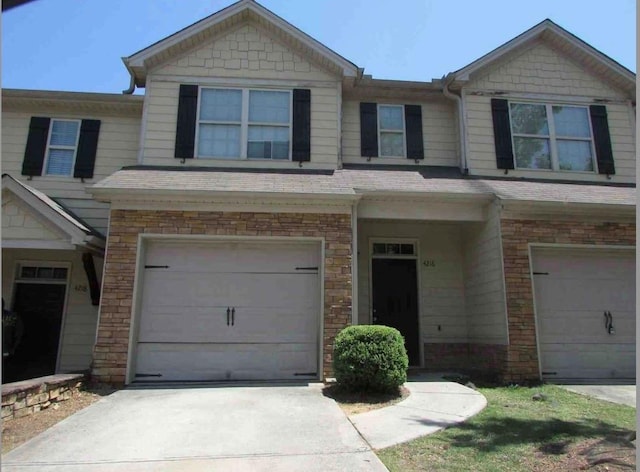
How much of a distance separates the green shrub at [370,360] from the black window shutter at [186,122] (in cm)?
552

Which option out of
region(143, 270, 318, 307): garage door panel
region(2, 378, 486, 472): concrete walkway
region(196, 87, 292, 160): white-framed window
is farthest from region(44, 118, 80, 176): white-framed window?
region(2, 378, 486, 472): concrete walkway

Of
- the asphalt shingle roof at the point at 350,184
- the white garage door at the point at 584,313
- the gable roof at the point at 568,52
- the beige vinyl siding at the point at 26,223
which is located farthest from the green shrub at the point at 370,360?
the gable roof at the point at 568,52

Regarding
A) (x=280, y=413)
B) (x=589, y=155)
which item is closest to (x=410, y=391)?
(x=280, y=413)

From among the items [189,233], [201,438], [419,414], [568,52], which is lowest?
[201,438]

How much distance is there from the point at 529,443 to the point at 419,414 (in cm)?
147

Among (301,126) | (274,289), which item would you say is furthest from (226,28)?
(274,289)

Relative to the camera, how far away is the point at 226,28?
36.6 feet

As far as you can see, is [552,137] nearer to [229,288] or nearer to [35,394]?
[229,288]

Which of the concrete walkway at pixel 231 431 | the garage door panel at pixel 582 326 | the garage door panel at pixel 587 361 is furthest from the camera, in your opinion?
the garage door panel at pixel 582 326

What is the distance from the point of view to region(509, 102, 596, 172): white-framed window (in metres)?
11.1

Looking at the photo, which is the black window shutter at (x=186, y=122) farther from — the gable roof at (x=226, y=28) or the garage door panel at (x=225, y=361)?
the garage door panel at (x=225, y=361)

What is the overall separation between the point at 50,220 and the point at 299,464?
680cm

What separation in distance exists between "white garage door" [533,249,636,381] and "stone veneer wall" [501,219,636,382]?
32 cm

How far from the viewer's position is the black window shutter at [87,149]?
35.9 ft
